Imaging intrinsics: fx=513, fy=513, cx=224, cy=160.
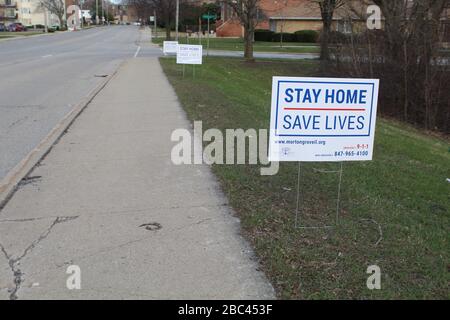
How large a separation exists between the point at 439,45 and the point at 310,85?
12664mm

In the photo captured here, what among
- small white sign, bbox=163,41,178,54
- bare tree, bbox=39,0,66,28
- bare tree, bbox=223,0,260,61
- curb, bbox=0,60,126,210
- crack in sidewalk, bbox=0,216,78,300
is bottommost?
curb, bbox=0,60,126,210

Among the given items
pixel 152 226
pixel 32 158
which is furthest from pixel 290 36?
pixel 152 226

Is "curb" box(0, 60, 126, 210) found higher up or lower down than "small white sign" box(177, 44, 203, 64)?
lower down

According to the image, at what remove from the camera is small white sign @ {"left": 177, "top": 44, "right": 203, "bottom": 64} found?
→ 19.1 metres

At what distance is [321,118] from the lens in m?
4.59

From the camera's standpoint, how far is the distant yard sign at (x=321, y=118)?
177 inches

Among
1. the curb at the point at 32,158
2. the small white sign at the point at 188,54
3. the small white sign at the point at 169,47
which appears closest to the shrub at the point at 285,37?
the small white sign at the point at 169,47

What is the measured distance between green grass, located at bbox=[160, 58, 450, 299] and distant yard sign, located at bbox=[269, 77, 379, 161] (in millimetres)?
714

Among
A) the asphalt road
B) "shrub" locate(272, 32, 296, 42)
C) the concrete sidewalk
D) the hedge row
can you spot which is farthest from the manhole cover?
"shrub" locate(272, 32, 296, 42)

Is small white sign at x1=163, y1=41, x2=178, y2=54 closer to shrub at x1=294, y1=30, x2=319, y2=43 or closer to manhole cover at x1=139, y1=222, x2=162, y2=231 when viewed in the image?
manhole cover at x1=139, y1=222, x2=162, y2=231

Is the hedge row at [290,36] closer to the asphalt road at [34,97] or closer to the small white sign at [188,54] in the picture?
the asphalt road at [34,97]

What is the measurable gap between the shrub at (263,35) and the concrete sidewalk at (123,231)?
174ft

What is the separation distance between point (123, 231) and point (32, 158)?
327 centimetres

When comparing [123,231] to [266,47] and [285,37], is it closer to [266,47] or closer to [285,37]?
[266,47]
